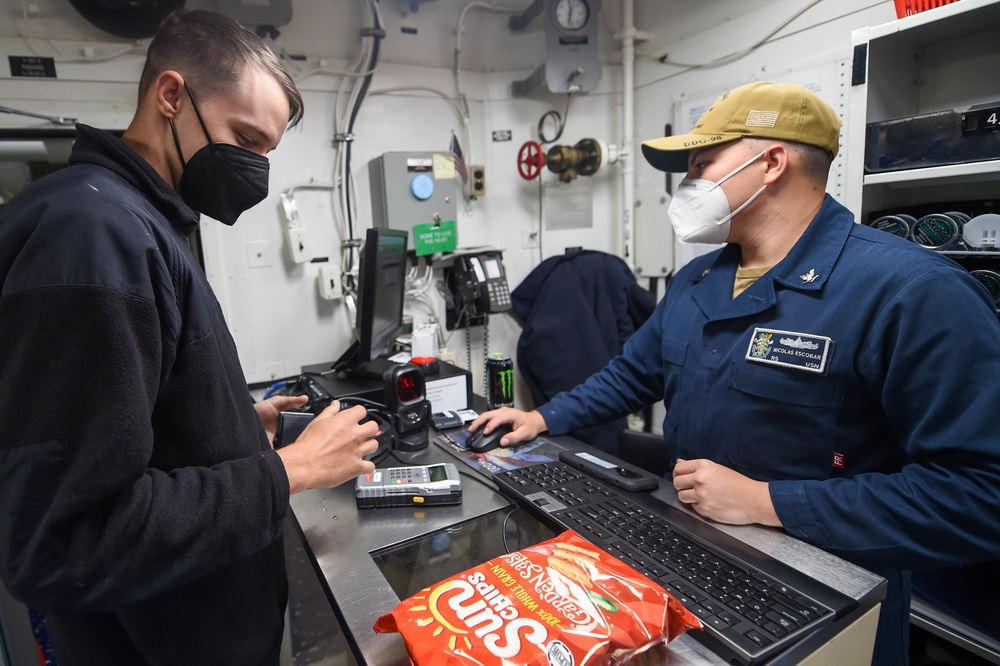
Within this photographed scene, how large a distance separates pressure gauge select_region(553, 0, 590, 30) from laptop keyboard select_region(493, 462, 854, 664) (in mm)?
2274

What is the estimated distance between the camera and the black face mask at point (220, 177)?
840 mm

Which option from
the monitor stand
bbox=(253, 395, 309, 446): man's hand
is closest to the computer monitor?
the monitor stand

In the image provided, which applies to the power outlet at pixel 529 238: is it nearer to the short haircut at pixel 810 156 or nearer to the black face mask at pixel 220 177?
the short haircut at pixel 810 156

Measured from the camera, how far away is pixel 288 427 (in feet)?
3.84

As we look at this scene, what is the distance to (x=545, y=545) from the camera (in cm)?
76

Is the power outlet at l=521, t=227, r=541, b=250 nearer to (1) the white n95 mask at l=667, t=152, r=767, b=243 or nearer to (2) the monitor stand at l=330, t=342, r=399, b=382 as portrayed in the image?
(2) the monitor stand at l=330, t=342, r=399, b=382

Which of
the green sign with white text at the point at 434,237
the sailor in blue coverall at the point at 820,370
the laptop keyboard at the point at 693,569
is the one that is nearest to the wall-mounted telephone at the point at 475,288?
the green sign with white text at the point at 434,237

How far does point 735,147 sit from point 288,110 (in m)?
0.93

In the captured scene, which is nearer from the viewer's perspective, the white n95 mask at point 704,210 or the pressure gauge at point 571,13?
the white n95 mask at point 704,210

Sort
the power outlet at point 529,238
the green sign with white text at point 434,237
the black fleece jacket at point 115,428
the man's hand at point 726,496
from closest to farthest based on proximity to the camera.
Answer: the black fleece jacket at point 115,428 → the man's hand at point 726,496 → the green sign with white text at point 434,237 → the power outlet at point 529,238

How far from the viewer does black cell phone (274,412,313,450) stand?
1.16 meters

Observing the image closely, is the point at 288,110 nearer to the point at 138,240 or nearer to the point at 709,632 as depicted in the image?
the point at 138,240

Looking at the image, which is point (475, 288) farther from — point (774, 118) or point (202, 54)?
point (202, 54)

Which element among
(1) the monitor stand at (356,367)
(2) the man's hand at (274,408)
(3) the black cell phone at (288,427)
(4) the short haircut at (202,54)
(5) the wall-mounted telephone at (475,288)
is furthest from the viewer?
(5) the wall-mounted telephone at (475,288)
